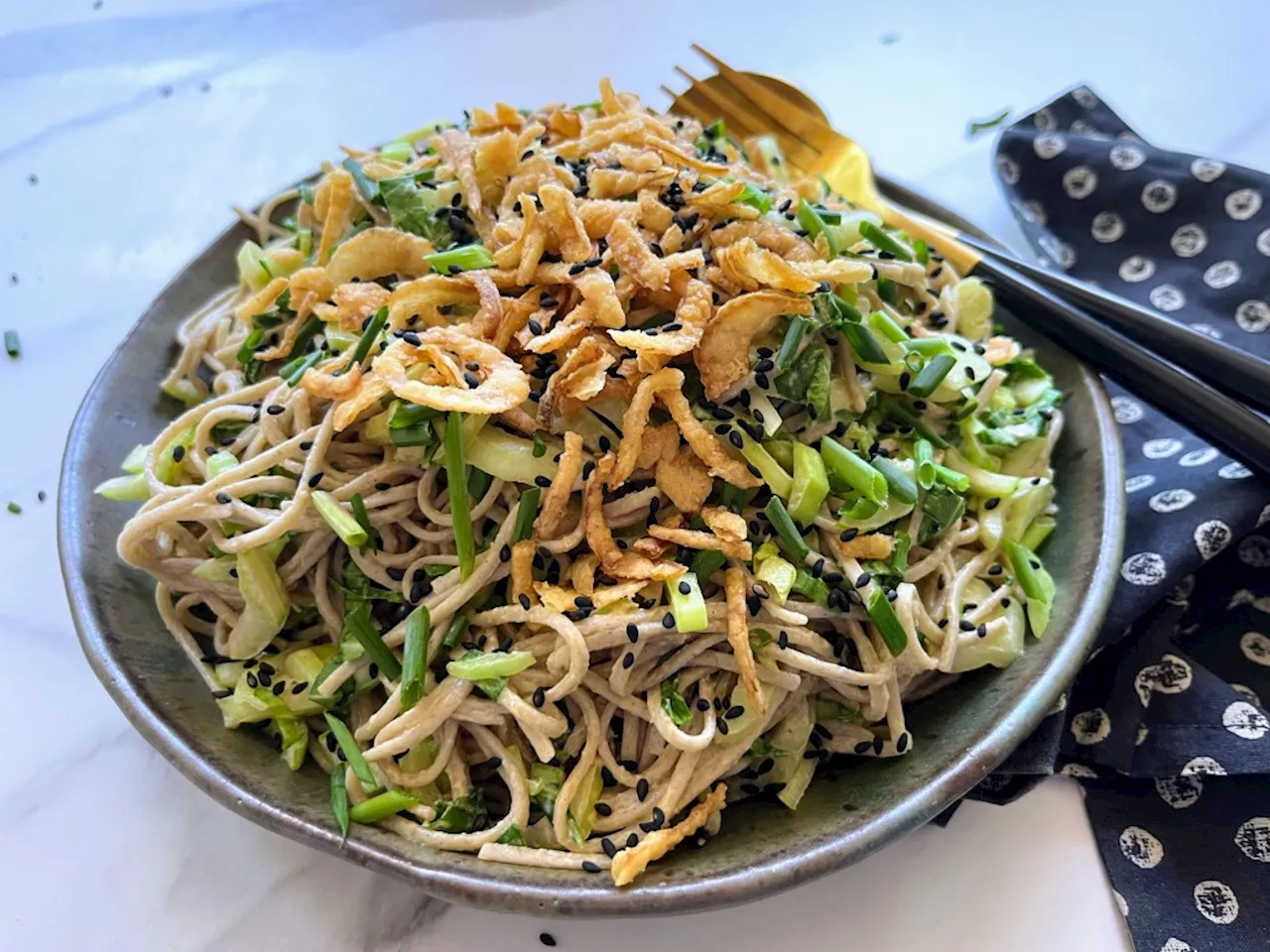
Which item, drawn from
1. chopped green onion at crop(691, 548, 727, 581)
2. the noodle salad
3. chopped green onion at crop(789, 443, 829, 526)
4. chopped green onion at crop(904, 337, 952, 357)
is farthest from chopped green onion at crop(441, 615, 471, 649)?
chopped green onion at crop(904, 337, 952, 357)

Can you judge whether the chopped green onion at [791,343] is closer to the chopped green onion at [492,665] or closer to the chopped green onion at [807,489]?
the chopped green onion at [807,489]

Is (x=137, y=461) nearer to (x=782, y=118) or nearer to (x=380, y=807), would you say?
(x=380, y=807)

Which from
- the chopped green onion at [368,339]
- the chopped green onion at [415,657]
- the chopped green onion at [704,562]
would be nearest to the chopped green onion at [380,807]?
the chopped green onion at [415,657]

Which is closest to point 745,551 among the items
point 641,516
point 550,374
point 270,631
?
point 641,516

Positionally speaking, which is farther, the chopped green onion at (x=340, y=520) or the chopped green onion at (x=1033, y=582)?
the chopped green onion at (x=1033, y=582)

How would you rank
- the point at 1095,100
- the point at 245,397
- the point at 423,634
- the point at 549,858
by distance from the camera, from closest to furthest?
the point at 549,858 < the point at 423,634 < the point at 245,397 < the point at 1095,100

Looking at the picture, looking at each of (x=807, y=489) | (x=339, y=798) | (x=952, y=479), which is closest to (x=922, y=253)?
(x=952, y=479)

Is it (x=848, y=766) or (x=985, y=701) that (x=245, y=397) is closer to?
(x=848, y=766)
